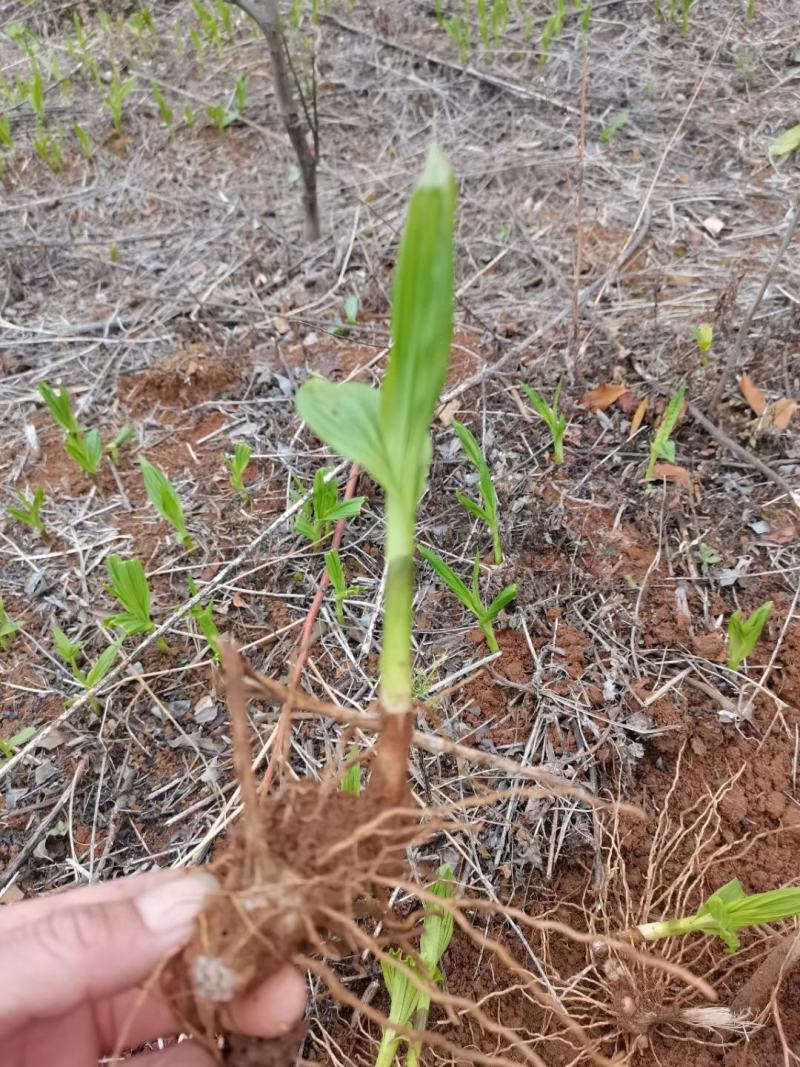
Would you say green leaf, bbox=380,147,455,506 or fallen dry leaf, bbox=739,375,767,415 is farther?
fallen dry leaf, bbox=739,375,767,415

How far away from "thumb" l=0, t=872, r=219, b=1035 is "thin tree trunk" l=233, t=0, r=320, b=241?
200 centimetres

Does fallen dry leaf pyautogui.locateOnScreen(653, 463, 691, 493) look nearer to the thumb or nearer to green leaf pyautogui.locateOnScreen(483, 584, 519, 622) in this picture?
green leaf pyautogui.locateOnScreen(483, 584, 519, 622)

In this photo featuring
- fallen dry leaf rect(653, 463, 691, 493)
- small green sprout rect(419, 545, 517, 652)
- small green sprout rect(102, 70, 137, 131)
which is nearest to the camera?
small green sprout rect(419, 545, 517, 652)

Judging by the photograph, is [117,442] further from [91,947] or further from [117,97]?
[117,97]

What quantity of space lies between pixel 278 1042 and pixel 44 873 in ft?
1.90

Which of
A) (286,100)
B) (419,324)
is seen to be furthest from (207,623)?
(286,100)

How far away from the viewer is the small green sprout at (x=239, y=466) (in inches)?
62.4

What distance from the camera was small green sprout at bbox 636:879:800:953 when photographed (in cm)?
89

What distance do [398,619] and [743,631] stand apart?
635 mm

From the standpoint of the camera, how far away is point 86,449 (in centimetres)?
167

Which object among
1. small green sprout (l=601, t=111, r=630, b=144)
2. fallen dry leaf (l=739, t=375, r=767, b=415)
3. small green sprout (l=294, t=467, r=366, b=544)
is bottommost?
fallen dry leaf (l=739, t=375, r=767, b=415)

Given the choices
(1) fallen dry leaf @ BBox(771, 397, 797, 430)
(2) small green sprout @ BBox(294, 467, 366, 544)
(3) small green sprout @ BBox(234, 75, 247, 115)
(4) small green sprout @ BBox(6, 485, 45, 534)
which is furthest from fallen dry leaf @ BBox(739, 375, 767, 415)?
(3) small green sprout @ BBox(234, 75, 247, 115)

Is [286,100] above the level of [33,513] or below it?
above

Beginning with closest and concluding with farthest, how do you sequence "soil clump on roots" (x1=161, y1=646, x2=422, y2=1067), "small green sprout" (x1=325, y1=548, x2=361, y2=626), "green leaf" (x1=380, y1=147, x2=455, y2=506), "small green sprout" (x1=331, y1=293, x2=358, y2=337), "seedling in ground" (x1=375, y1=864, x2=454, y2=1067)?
"green leaf" (x1=380, y1=147, x2=455, y2=506)
"soil clump on roots" (x1=161, y1=646, x2=422, y2=1067)
"seedling in ground" (x1=375, y1=864, x2=454, y2=1067)
"small green sprout" (x1=325, y1=548, x2=361, y2=626)
"small green sprout" (x1=331, y1=293, x2=358, y2=337)
